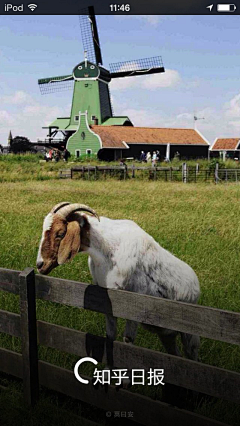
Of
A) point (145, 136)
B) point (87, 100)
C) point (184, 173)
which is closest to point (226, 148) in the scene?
point (145, 136)

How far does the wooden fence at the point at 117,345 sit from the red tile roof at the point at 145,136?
124 ft

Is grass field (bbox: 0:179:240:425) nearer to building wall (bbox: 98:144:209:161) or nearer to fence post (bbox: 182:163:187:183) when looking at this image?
fence post (bbox: 182:163:187:183)

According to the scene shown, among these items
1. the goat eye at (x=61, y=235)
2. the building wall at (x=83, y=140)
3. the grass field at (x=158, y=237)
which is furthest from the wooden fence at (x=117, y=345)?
the building wall at (x=83, y=140)

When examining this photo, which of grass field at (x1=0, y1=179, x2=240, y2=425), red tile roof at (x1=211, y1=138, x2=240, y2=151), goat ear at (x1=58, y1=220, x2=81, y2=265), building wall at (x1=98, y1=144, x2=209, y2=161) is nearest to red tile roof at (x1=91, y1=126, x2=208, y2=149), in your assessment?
building wall at (x1=98, y1=144, x2=209, y2=161)

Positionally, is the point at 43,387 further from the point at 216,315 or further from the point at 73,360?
the point at 216,315

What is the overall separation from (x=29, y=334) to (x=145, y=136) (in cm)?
4151

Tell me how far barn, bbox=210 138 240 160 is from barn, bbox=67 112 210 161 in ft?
11.9

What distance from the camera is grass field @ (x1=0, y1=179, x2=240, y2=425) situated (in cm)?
464

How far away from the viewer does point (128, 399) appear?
3346mm

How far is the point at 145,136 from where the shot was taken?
44406 millimetres

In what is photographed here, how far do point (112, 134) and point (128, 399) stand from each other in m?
40.3

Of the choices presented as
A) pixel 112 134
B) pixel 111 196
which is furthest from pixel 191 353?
pixel 112 134

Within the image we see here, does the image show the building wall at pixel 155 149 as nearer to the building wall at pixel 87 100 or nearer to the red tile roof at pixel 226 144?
the red tile roof at pixel 226 144

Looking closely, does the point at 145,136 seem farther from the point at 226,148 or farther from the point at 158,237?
the point at 158,237
